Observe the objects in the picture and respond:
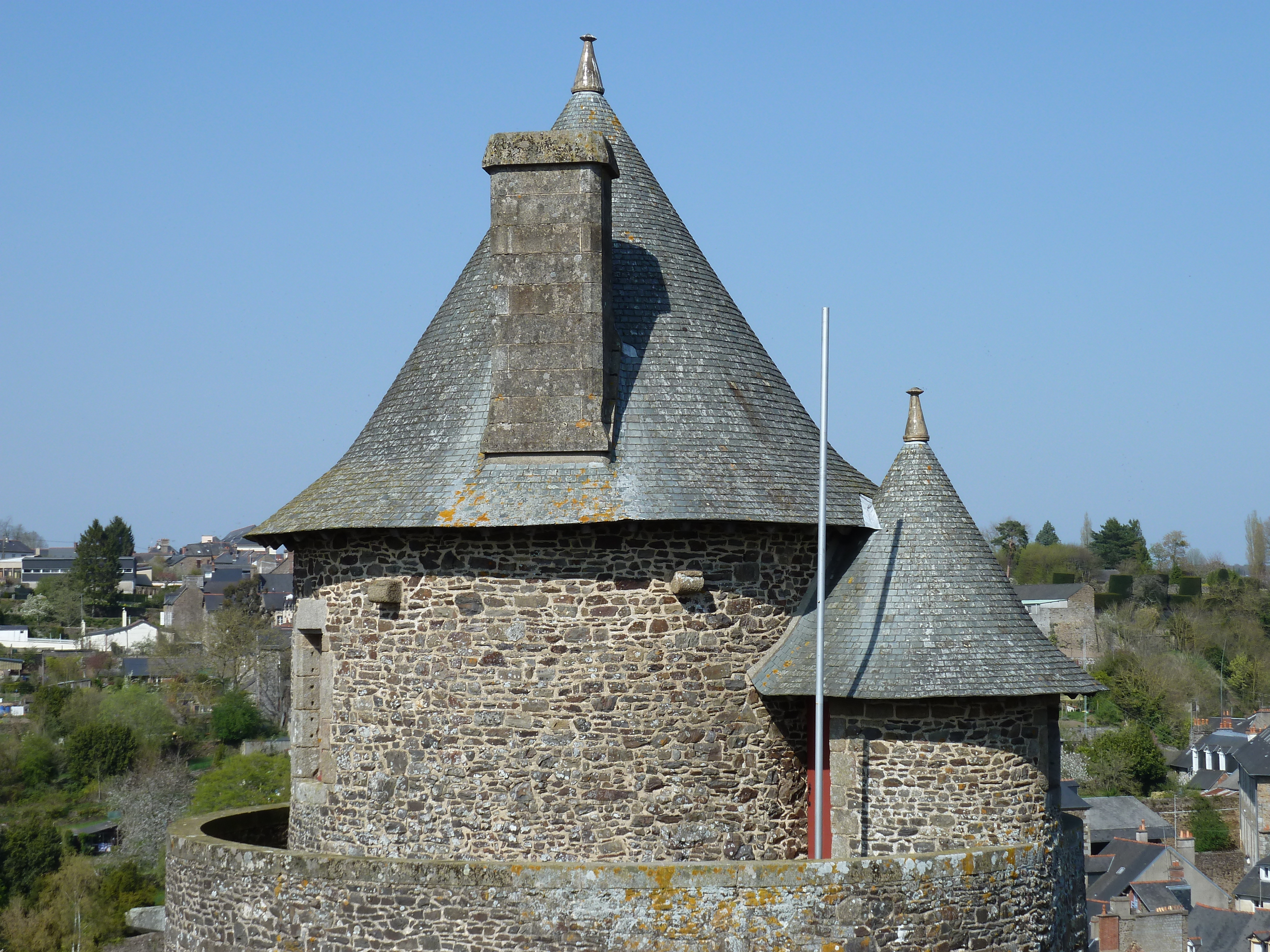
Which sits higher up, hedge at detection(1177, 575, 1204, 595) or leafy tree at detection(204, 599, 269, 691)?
hedge at detection(1177, 575, 1204, 595)

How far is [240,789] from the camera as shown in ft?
151

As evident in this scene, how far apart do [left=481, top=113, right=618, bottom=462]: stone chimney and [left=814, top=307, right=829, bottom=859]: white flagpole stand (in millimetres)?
1720

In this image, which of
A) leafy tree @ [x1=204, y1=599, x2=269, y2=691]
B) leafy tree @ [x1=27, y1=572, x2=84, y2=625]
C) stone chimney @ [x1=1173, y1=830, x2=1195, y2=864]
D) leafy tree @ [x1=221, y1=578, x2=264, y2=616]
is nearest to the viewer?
stone chimney @ [x1=1173, y1=830, x2=1195, y2=864]

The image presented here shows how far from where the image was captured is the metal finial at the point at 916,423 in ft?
41.9

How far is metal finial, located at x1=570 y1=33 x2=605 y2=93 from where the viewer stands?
13.8 meters

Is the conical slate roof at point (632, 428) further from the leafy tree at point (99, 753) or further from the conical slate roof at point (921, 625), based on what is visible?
the leafy tree at point (99, 753)

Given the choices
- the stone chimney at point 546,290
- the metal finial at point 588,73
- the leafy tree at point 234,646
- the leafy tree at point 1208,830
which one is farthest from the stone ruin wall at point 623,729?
the leafy tree at point 234,646

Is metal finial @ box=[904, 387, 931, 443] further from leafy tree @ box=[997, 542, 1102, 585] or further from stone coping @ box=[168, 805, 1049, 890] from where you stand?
leafy tree @ box=[997, 542, 1102, 585]

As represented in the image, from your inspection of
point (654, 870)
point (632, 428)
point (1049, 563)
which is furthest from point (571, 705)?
point (1049, 563)

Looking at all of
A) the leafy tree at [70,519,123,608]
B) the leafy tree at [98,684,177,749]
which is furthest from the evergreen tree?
the leafy tree at [98,684,177,749]

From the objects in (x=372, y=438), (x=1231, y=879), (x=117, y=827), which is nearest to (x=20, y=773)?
(x=117, y=827)

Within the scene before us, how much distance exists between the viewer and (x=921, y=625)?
11539 millimetres

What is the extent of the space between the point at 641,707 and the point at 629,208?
4.58 m

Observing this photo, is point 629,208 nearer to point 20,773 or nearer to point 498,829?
point 498,829
